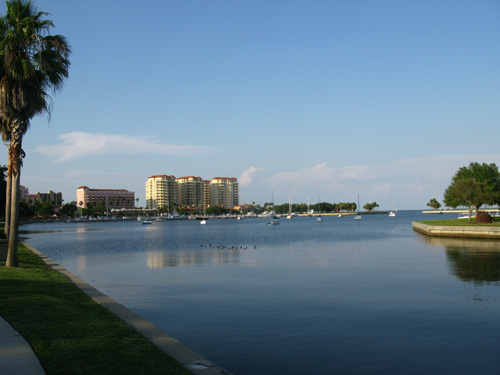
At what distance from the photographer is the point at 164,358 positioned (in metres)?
8.77

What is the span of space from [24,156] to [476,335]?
20.7m

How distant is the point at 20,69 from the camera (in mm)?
20641

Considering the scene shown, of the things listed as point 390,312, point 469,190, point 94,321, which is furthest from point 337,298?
point 469,190

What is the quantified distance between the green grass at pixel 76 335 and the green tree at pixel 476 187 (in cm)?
6681

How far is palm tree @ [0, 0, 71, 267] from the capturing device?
2088 centimetres

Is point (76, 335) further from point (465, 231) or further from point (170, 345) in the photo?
point (465, 231)

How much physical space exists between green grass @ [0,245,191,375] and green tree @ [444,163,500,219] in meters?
66.8

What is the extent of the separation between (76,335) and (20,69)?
49.8 feet

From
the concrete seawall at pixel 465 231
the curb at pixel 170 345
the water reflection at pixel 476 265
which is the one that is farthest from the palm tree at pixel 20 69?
the concrete seawall at pixel 465 231

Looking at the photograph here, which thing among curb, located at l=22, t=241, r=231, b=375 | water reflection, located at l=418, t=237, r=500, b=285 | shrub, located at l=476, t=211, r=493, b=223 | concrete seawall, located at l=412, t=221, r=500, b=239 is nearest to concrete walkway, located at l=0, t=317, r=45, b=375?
curb, located at l=22, t=241, r=231, b=375

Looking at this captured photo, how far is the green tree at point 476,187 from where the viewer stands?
70125 mm

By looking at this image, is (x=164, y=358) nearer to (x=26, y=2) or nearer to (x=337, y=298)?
(x=337, y=298)

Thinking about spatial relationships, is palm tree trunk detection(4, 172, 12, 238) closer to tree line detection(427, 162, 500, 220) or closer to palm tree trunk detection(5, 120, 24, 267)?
palm tree trunk detection(5, 120, 24, 267)

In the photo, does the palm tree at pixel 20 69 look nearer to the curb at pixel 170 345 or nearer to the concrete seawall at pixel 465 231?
the curb at pixel 170 345
